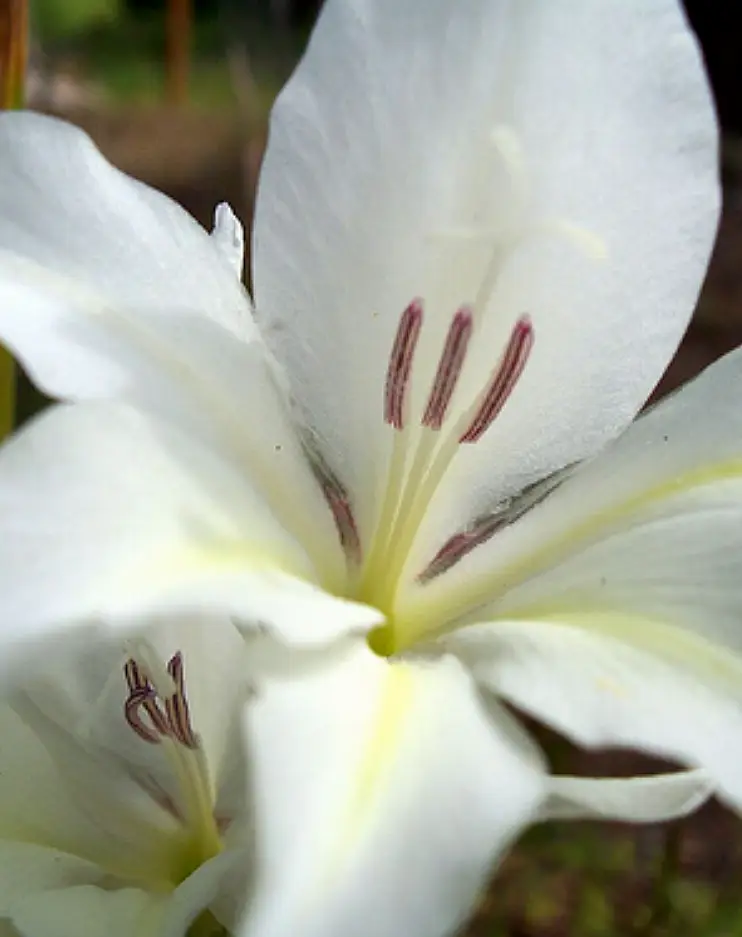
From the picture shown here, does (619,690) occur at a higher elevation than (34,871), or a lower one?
higher

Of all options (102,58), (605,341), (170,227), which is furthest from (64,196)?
(102,58)

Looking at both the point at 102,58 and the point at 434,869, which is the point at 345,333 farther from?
the point at 102,58

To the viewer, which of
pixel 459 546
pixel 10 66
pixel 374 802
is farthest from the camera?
pixel 10 66

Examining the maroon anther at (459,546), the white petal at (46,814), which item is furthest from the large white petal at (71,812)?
the maroon anther at (459,546)

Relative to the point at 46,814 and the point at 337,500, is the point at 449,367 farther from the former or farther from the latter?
the point at 46,814

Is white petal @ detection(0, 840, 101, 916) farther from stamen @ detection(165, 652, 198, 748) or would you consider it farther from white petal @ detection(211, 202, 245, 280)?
white petal @ detection(211, 202, 245, 280)

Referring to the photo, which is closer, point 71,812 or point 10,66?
point 71,812

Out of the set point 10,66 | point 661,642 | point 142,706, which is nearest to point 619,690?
point 661,642
